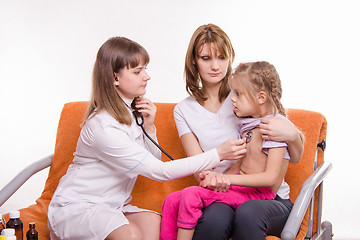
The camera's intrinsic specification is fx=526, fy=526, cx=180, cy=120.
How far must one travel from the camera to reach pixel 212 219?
75.5 inches

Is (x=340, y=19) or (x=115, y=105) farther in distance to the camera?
(x=340, y=19)

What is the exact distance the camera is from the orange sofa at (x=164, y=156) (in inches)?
92.0

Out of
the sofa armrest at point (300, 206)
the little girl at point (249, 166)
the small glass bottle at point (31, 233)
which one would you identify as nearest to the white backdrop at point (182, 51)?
the sofa armrest at point (300, 206)

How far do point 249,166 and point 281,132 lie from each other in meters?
0.20

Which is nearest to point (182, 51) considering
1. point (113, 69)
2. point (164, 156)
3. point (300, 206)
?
point (164, 156)

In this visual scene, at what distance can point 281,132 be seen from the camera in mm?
2039

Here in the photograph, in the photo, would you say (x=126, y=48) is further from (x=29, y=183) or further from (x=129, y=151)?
(x=29, y=183)

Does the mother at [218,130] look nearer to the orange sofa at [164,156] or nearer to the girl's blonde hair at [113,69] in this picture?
the orange sofa at [164,156]

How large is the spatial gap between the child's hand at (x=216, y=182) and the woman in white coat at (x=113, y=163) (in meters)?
0.05

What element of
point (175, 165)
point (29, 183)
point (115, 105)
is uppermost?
point (115, 105)

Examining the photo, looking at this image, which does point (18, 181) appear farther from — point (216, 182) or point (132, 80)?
point (216, 182)

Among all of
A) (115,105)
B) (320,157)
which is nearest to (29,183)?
(115,105)

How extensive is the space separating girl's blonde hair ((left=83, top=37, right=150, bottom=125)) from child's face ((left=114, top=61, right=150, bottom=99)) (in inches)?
0.7

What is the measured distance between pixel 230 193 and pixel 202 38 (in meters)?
0.69
